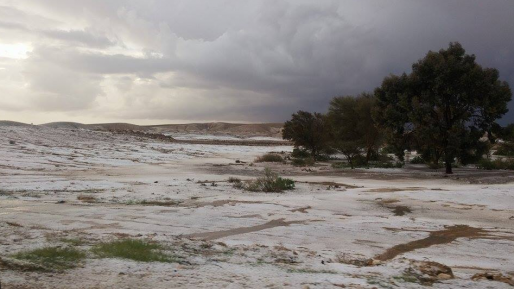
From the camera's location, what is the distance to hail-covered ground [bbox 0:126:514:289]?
207 inches

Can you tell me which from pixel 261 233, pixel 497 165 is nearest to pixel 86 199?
pixel 261 233

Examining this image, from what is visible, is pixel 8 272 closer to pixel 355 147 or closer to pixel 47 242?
pixel 47 242

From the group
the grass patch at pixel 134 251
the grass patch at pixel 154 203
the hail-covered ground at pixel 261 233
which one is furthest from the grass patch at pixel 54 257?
the grass patch at pixel 154 203

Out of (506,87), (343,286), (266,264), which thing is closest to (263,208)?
(266,264)

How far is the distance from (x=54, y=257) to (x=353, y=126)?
99.3 feet

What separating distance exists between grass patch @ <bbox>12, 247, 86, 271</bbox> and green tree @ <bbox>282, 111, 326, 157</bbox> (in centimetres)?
3606

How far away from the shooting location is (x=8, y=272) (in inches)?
195

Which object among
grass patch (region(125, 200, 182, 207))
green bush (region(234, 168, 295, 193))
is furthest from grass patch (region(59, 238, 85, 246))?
green bush (region(234, 168, 295, 193))

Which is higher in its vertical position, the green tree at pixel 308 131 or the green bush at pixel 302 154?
A: the green tree at pixel 308 131

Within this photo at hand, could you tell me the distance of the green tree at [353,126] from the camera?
32.8 metres

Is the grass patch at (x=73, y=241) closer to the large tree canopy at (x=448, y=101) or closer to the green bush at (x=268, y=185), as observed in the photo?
the green bush at (x=268, y=185)

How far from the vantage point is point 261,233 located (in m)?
8.83

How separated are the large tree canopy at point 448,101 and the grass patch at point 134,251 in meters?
21.1

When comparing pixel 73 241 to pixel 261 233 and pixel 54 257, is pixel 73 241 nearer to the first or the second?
pixel 54 257
